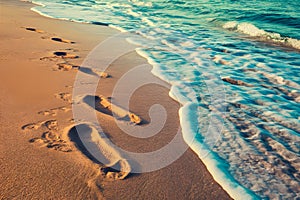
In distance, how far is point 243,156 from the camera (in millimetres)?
2381

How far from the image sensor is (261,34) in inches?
327

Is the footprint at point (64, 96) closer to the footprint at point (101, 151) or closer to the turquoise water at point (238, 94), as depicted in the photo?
the footprint at point (101, 151)

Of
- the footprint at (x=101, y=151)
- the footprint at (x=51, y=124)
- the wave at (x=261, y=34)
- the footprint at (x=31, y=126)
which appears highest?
the wave at (x=261, y=34)

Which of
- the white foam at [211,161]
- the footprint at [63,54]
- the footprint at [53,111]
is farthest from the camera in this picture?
the footprint at [63,54]

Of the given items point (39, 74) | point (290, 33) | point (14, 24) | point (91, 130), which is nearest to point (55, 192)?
point (91, 130)

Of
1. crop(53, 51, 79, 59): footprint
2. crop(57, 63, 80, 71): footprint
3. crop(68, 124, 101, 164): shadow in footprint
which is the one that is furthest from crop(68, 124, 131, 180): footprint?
crop(53, 51, 79, 59): footprint

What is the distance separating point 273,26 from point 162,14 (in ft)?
14.1

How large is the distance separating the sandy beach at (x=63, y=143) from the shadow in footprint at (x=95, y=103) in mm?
22

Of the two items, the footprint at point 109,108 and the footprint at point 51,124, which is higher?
the footprint at point 109,108

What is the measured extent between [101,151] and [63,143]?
0.33 m

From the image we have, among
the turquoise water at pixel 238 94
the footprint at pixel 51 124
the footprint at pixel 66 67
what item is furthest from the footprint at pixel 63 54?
the footprint at pixel 51 124

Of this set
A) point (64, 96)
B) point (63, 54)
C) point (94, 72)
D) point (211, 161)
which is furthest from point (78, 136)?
point (63, 54)

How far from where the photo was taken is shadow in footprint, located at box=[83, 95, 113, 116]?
2.94m

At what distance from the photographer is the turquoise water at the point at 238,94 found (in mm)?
2207
